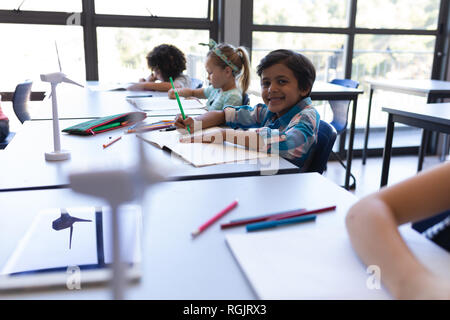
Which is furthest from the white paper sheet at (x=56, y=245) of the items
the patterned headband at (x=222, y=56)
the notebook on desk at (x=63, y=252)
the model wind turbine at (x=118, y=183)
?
the patterned headband at (x=222, y=56)

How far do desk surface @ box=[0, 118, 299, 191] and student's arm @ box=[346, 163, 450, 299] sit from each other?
1.31 feet

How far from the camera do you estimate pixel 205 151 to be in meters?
1.23

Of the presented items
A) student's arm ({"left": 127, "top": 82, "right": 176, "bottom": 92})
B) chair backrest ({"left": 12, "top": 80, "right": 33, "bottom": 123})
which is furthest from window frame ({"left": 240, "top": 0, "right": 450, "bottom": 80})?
chair backrest ({"left": 12, "top": 80, "right": 33, "bottom": 123})

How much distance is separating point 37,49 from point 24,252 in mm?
3016

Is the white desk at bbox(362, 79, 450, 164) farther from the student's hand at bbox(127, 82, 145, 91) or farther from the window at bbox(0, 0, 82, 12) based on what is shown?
the window at bbox(0, 0, 82, 12)

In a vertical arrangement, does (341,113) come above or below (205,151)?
below

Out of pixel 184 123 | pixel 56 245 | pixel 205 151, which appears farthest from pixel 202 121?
pixel 56 245

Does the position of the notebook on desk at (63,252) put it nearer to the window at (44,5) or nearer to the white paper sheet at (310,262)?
the white paper sheet at (310,262)

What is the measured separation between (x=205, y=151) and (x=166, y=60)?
182 cm

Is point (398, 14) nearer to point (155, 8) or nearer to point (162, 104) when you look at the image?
point (155, 8)

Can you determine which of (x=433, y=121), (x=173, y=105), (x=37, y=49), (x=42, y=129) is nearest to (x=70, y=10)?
Answer: (x=37, y=49)

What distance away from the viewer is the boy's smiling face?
4.95ft

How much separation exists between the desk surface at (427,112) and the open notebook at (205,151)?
119 centimetres

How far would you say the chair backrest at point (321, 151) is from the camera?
139 cm
